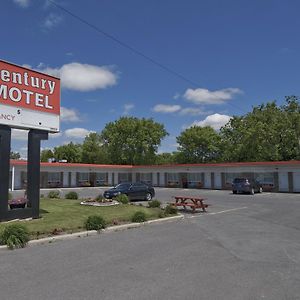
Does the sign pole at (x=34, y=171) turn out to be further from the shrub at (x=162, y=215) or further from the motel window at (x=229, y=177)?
the motel window at (x=229, y=177)

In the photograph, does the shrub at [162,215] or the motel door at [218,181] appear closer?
the shrub at [162,215]

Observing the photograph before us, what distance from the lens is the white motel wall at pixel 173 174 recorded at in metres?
41.6

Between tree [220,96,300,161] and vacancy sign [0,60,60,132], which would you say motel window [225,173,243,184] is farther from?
vacancy sign [0,60,60,132]

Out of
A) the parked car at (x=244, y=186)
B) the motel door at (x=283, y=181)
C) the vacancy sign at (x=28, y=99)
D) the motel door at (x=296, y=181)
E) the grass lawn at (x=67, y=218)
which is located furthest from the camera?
the motel door at (x=283, y=181)

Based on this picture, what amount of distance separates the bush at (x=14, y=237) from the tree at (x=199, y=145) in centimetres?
6682

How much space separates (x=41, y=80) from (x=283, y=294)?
40.9 feet

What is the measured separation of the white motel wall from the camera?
41594 mm

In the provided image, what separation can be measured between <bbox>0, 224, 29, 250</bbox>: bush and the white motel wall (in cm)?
3464

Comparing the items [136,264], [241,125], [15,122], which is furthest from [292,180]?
[136,264]

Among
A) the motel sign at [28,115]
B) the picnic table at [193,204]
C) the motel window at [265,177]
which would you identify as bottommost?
the picnic table at [193,204]

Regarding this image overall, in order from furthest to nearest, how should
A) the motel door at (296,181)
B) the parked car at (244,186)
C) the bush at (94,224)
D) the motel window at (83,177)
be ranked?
1. the motel window at (83,177)
2. the motel door at (296,181)
3. the parked car at (244,186)
4. the bush at (94,224)

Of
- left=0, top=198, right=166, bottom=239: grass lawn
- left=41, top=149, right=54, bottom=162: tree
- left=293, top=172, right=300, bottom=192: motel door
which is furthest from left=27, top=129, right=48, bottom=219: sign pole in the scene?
left=41, top=149, right=54, bottom=162: tree

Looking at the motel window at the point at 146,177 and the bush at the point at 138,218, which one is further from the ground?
the motel window at the point at 146,177

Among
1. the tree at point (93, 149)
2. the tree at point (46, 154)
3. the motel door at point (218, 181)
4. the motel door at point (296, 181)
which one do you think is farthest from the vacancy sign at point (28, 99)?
the tree at point (46, 154)
